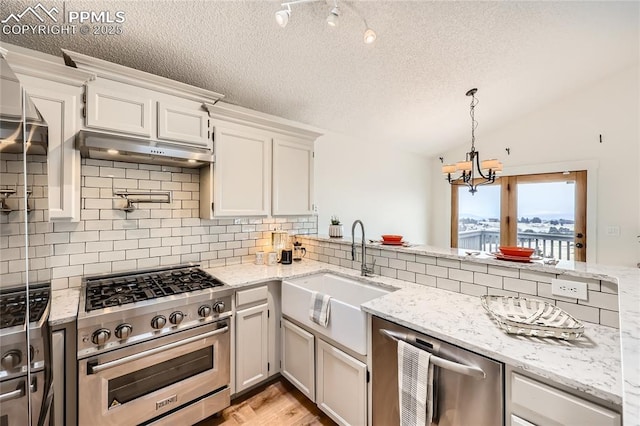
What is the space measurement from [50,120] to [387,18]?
228 cm

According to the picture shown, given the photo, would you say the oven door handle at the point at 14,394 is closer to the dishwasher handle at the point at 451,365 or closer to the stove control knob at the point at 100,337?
the stove control knob at the point at 100,337

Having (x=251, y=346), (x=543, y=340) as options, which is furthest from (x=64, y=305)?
(x=543, y=340)

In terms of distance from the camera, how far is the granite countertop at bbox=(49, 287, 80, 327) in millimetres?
1373

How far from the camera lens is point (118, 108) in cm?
174

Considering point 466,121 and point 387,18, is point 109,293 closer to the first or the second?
point 387,18

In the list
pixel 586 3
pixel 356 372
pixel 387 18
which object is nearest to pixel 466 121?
pixel 586 3

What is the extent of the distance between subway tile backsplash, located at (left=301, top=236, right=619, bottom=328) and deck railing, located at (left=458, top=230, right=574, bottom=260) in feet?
8.78

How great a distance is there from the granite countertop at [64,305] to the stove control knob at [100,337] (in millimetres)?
131

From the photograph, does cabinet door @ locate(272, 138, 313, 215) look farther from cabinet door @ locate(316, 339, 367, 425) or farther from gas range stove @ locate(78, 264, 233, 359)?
cabinet door @ locate(316, 339, 367, 425)

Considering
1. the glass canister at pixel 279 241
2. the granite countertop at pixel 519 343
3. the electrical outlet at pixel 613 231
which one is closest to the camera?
the granite countertop at pixel 519 343

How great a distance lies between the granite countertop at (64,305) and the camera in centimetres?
137

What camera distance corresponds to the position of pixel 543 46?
263 cm

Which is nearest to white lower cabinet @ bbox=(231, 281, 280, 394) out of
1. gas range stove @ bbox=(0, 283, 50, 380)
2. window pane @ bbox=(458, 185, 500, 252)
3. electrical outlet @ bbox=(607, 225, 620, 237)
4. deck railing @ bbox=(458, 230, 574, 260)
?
gas range stove @ bbox=(0, 283, 50, 380)

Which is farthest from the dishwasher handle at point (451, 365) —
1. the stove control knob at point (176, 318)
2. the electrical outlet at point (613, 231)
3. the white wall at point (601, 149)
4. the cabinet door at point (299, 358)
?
the electrical outlet at point (613, 231)
